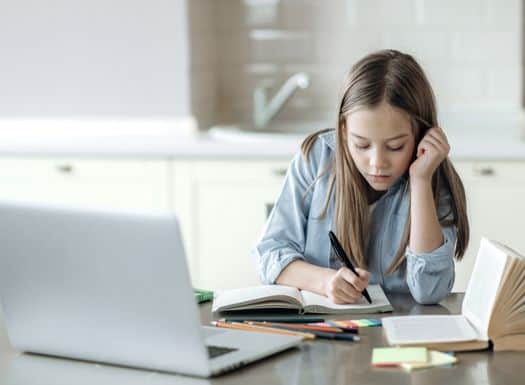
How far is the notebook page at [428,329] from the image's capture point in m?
1.64

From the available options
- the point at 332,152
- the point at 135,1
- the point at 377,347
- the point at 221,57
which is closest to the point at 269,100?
the point at 221,57

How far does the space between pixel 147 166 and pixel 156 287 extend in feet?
7.41

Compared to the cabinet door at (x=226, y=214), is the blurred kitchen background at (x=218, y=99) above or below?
above

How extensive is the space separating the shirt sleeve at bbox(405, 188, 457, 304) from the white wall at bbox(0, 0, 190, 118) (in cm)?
201

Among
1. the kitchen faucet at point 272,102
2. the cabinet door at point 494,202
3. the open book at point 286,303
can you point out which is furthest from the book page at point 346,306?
the kitchen faucet at point 272,102

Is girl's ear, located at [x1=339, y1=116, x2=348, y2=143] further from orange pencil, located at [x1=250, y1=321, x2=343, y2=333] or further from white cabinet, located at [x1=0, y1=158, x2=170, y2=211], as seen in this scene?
white cabinet, located at [x1=0, y1=158, x2=170, y2=211]

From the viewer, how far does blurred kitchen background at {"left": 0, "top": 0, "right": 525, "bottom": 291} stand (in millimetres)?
3672

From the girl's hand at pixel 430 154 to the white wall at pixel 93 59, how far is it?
6.50ft

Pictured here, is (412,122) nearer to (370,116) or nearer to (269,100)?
(370,116)

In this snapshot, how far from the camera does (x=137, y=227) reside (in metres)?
1.47

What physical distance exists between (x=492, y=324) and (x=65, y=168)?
94.8 inches

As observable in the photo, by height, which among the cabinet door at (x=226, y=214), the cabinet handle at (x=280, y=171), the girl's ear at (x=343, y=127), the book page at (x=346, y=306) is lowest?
the cabinet door at (x=226, y=214)

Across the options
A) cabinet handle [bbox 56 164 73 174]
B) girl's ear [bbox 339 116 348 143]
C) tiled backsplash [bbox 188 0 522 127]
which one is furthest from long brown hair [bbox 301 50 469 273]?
tiled backsplash [bbox 188 0 522 127]

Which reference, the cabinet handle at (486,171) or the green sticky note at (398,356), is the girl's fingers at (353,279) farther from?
the cabinet handle at (486,171)
